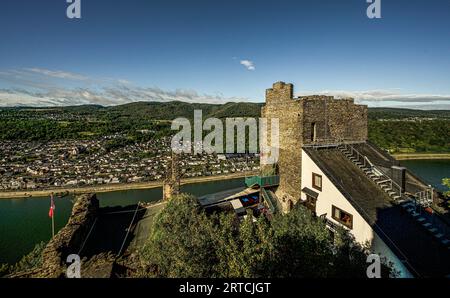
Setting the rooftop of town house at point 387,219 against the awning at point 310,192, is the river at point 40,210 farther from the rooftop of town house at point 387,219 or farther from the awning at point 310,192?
the rooftop of town house at point 387,219

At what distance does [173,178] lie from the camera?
15469 millimetres

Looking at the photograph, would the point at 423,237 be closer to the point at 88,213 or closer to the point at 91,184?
the point at 88,213

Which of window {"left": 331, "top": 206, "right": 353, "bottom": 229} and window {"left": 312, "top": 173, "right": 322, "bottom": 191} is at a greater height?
window {"left": 312, "top": 173, "right": 322, "bottom": 191}

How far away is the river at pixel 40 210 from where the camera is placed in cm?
2425

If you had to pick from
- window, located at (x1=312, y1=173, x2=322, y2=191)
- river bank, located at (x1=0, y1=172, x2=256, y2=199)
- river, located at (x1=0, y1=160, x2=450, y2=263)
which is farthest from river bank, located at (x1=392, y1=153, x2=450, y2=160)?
window, located at (x1=312, y1=173, x2=322, y2=191)

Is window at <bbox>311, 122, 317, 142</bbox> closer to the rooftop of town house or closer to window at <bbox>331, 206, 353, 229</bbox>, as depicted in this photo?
the rooftop of town house

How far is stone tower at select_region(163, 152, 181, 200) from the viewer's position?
50.0 ft

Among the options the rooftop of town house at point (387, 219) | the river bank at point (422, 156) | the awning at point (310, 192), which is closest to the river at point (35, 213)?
the awning at point (310, 192)

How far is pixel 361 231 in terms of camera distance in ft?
27.9

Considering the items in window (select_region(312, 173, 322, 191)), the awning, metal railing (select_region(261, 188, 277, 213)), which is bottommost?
metal railing (select_region(261, 188, 277, 213))

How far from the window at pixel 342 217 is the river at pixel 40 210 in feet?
77.4

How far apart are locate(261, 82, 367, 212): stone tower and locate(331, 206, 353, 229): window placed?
2.39 metres

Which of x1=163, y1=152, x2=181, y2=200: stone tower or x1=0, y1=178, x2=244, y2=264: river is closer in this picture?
x1=163, y1=152, x2=181, y2=200: stone tower
